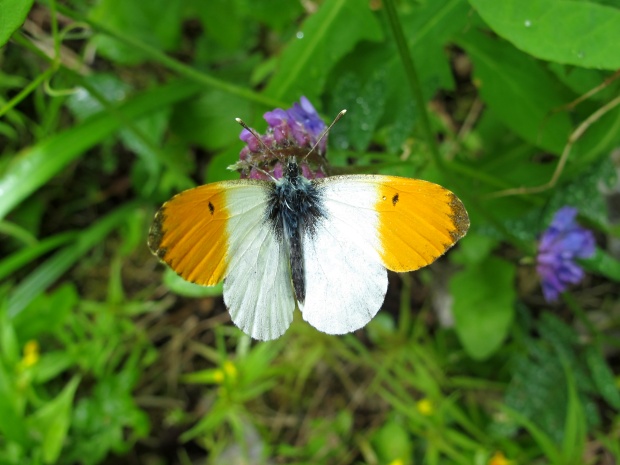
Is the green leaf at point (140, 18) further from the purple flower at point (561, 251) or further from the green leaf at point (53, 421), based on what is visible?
the purple flower at point (561, 251)

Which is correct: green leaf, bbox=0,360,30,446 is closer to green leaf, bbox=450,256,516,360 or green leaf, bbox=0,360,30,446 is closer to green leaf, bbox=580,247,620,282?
green leaf, bbox=450,256,516,360

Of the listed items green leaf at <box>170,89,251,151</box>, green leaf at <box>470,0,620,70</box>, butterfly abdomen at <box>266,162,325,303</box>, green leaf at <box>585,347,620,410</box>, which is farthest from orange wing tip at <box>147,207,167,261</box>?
green leaf at <box>585,347,620,410</box>

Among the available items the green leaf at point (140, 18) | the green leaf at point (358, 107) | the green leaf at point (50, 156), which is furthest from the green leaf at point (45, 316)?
the green leaf at point (358, 107)

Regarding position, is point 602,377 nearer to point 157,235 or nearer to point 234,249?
point 234,249

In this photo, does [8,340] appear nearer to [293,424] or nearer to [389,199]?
[293,424]

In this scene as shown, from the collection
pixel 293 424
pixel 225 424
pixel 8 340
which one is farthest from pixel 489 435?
pixel 8 340

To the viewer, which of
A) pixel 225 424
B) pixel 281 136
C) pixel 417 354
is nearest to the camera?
pixel 281 136

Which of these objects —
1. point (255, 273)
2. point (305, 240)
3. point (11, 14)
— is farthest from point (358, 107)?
point (11, 14)
